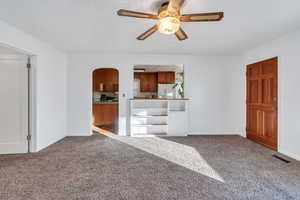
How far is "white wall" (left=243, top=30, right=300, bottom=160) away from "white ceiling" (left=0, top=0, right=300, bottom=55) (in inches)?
10.9

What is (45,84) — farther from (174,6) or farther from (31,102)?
(174,6)

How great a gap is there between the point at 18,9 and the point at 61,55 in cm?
222

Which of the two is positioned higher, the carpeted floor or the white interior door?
the white interior door

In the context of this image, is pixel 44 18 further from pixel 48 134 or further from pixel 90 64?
pixel 48 134

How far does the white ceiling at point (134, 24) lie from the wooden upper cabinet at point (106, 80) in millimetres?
2678

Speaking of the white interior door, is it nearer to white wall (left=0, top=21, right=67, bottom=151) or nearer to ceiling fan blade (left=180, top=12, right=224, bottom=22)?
white wall (left=0, top=21, right=67, bottom=151)

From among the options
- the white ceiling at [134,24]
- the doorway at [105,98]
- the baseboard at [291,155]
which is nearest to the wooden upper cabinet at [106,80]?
the doorway at [105,98]

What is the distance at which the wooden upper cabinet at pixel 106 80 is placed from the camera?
6.98 metres

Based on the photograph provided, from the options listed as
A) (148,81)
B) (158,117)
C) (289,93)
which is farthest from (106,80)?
(289,93)

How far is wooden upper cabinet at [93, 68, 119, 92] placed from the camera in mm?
6980

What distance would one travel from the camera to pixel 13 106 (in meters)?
3.34

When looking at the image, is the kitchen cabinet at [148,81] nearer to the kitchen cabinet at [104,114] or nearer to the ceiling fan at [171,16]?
the kitchen cabinet at [104,114]

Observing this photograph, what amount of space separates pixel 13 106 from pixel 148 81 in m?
5.71

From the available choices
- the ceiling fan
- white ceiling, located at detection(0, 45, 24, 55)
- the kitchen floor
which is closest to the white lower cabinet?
the kitchen floor
